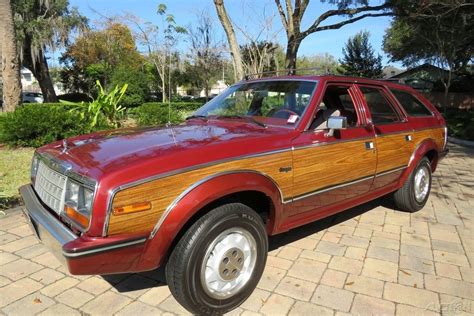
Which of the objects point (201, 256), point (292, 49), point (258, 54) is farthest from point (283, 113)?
point (258, 54)

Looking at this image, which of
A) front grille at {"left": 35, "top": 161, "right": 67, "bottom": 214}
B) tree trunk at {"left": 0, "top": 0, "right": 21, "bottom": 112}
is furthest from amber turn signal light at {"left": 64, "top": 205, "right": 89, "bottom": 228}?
tree trunk at {"left": 0, "top": 0, "right": 21, "bottom": 112}

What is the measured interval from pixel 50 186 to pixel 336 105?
3.02m

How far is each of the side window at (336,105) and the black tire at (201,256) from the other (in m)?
1.42

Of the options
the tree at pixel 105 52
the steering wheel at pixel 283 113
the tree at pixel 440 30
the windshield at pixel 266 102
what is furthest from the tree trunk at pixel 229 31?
the tree at pixel 105 52

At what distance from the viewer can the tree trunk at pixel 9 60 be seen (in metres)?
10.1

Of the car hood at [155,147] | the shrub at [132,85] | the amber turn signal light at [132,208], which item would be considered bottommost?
the amber turn signal light at [132,208]

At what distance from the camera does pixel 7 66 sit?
11.1 m

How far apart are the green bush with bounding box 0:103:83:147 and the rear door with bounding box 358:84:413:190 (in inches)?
263

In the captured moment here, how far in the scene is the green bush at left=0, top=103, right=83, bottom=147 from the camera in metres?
8.48

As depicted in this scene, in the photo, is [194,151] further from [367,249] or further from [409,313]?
[367,249]

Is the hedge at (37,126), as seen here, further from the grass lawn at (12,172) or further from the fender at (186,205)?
the fender at (186,205)

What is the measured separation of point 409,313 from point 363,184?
1.45 m

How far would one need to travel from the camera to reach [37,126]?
8.49 m

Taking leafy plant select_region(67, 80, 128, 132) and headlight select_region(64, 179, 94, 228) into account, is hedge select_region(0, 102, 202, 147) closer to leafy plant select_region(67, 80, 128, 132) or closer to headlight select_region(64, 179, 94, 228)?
leafy plant select_region(67, 80, 128, 132)
